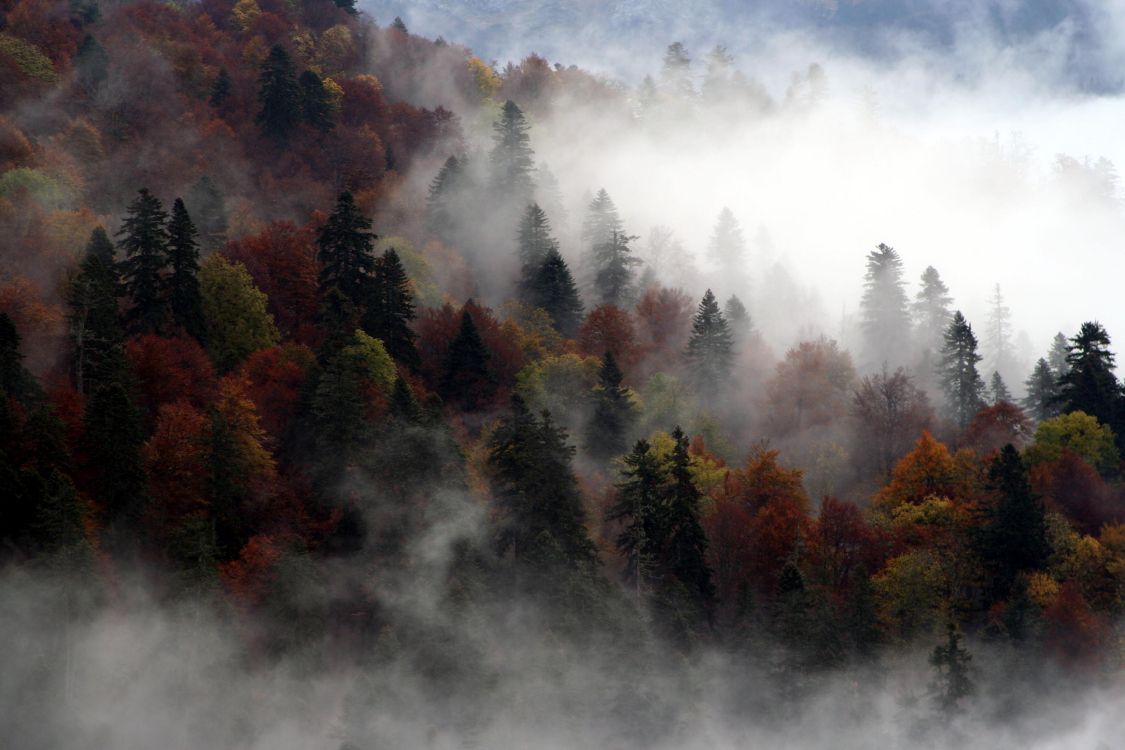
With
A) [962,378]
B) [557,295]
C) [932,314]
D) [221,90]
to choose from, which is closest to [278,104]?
[221,90]

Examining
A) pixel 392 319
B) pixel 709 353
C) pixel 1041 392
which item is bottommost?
pixel 1041 392

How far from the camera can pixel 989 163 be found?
16912cm

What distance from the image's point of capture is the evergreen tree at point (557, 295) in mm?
92188

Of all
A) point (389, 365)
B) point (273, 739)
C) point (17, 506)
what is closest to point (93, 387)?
point (17, 506)

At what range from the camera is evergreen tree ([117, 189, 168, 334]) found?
6594 centimetres

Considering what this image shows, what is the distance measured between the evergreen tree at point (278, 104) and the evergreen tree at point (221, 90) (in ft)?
24.9

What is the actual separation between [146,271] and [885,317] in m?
61.7

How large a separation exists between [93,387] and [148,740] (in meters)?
A: 18.2

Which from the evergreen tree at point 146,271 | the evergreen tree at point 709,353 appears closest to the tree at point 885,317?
the evergreen tree at point 709,353

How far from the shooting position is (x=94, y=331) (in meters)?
61.0

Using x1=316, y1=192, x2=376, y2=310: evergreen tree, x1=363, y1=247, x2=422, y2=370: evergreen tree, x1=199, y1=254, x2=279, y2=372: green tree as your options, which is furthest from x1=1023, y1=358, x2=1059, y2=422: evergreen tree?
x1=199, y1=254, x2=279, y2=372: green tree

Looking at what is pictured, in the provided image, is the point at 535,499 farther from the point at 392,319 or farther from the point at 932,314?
the point at 932,314

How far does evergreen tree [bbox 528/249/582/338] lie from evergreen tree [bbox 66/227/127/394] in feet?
119

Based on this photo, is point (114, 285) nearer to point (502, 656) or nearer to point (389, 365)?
point (389, 365)
